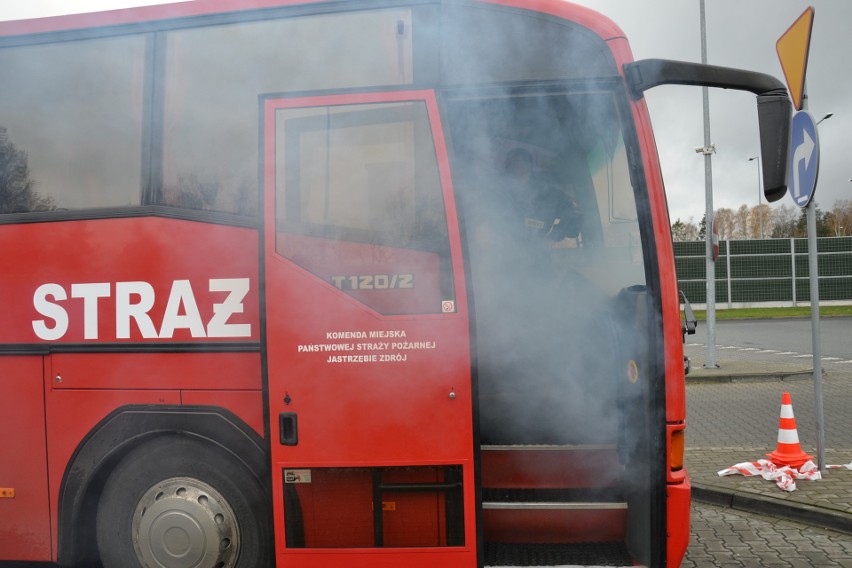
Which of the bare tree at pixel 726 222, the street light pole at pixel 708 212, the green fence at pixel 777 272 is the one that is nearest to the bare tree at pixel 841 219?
the bare tree at pixel 726 222

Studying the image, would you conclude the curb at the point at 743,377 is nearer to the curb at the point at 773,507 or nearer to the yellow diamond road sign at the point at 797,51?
the curb at the point at 773,507

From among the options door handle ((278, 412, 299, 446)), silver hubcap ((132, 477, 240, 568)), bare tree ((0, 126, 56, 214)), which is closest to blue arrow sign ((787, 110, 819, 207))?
door handle ((278, 412, 299, 446))

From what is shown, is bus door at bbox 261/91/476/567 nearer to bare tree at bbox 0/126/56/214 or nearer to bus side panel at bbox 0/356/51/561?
bus side panel at bbox 0/356/51/561

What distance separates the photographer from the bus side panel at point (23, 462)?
356 cm

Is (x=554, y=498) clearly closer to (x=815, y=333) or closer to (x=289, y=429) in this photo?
(x=289, y=429)

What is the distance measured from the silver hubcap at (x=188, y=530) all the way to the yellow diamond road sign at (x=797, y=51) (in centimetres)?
532

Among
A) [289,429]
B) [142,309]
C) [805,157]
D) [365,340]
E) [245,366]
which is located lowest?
[289,429]

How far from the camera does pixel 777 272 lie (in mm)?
33344

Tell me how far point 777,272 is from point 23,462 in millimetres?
35231

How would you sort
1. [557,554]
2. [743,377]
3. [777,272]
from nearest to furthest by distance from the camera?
[557,554] < [743,377] < [777,272]

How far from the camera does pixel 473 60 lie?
11.4 feet

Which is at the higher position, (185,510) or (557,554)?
(185,510)

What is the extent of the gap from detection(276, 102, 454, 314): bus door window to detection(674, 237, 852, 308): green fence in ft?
103

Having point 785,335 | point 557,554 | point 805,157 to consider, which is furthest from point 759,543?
point 785,335
